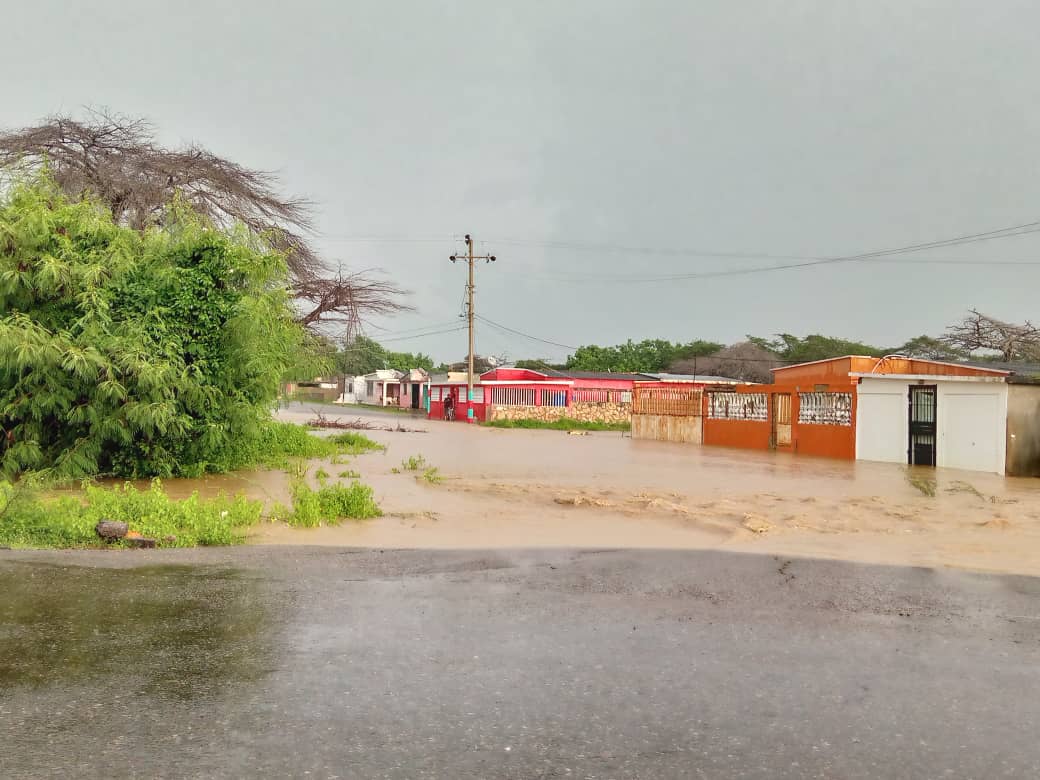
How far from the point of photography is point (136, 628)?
5570mm

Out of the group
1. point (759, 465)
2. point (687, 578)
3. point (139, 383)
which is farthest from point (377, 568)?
point (759, 465)

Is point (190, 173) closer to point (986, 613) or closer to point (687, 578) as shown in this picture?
point (687, 578)

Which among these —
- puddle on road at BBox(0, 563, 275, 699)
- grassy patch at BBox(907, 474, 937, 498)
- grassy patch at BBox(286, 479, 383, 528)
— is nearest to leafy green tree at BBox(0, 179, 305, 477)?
grassy patch at BBox(286, 479, 383, 528)

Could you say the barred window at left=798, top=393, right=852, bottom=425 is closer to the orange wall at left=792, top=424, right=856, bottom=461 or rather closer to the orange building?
the orange building

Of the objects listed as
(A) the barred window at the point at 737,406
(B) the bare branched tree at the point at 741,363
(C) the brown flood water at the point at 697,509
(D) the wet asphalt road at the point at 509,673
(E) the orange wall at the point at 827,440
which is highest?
(B) the bare branched tree at the point at 741,363

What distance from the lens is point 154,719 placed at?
156 inches

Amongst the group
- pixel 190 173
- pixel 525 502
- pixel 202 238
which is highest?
pixel 190 173

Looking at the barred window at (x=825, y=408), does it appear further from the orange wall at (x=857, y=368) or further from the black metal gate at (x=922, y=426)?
the black metal gate at (x=922, y=426)

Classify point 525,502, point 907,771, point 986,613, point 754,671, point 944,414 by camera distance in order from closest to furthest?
point 907,771 → point 754,671 → point 986,613 → point 525,502 → point 944,414

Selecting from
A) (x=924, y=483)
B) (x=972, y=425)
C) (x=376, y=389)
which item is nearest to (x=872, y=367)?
(x=972, y=425)

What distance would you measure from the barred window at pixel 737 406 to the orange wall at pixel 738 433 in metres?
0.18

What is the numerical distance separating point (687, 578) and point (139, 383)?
975 cm

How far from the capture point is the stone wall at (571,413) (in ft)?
162

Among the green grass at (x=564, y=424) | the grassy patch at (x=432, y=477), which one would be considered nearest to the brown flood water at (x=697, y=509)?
the grassy patch at (x=432, y=477)
